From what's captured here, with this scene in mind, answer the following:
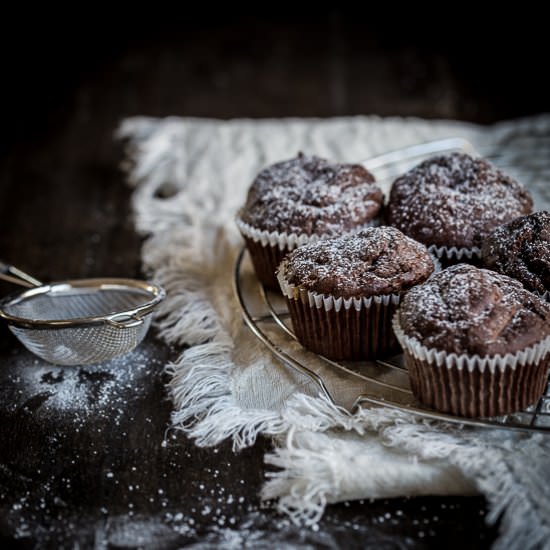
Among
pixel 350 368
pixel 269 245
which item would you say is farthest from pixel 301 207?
pixel 350 368

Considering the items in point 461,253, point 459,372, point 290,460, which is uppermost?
point 461,253

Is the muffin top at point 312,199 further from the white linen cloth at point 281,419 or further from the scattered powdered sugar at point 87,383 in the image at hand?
the scattered powdered sugar at point 87,383

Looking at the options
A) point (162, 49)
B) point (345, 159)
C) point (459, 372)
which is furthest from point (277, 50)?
point (459, 372)

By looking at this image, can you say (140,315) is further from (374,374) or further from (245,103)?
(245,103)

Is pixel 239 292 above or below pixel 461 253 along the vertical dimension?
below

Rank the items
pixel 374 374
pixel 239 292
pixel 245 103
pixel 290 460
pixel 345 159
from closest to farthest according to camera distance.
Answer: pixel 290 460
pixel 374 374
pixel 239 292
pixel 345 159
pixel 245 103

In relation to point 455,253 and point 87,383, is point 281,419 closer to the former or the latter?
point 87,383
